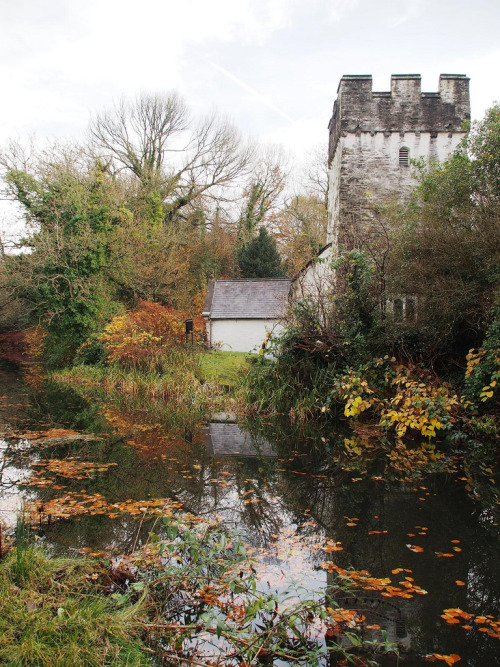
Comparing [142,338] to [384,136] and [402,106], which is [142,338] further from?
[402,106]

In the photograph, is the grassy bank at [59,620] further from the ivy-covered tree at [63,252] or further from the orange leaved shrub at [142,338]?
the ivy-covered tree at [63,252]

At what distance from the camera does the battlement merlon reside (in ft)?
59.9

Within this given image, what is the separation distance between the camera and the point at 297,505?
6.32 meters

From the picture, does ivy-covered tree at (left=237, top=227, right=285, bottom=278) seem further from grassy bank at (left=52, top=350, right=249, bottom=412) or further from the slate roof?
grassy bank at (left=52, top=350, right=249, bottom=412)

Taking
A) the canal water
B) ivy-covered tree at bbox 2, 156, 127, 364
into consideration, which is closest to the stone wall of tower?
ivy-covered tree at bbox 2, 156, 127, 364

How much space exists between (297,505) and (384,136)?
52.8ft

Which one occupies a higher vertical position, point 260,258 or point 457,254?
point 260,258

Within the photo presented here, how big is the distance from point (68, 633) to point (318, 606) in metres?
1.69

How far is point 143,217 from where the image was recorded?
84.7 feet

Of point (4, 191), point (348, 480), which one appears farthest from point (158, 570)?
point (4, 191)

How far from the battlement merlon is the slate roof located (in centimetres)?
759

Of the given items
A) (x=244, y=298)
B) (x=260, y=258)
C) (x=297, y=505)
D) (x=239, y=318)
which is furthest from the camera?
(x=260, y=258)

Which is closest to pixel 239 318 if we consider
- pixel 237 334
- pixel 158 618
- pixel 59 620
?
pixel 237 334

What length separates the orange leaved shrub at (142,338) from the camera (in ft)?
51.3
